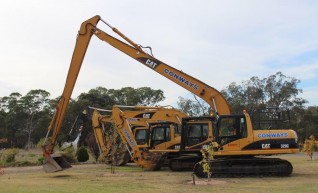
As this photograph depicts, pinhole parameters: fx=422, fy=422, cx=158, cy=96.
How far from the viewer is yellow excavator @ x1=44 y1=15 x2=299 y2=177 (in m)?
16.4

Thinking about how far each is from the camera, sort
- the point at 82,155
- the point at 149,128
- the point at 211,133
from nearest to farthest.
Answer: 1. the point at 211,133
2. the point at 149,128
3. the point at 82,155

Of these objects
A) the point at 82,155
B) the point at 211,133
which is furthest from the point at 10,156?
the point at 211,133

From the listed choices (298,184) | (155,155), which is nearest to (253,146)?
(298,184)

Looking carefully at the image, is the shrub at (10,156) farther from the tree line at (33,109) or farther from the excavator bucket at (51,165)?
the tree line at (33,109)

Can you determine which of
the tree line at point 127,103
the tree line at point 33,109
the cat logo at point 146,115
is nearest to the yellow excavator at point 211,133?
the cat logo at point 146,115

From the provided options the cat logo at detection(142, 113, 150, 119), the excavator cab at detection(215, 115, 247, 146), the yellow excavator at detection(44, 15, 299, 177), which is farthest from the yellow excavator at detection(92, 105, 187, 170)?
the excavator cab at detection(215, 115, 247, 146)

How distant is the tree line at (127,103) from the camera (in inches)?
2332

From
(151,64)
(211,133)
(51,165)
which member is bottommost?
(51,165)

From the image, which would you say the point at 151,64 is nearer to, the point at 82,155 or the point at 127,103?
the point at 82,155

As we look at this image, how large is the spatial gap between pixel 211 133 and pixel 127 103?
54.9 m

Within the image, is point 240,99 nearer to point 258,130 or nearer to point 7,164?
point 7,164

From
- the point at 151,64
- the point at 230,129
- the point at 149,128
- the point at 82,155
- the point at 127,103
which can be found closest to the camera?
the point at 230,129

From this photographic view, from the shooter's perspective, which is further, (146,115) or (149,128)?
(146,115)

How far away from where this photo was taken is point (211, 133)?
1822cm
